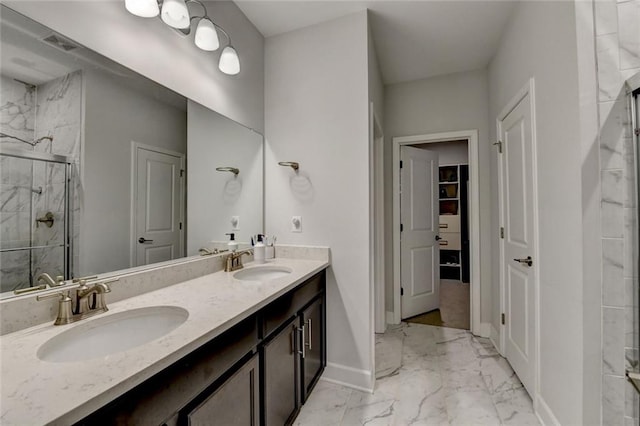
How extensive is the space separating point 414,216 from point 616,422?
2.24 meters

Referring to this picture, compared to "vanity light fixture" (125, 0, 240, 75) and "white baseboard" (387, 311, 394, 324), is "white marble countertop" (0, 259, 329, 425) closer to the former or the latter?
"vanity light fixture" (125, 0, 240, 75)

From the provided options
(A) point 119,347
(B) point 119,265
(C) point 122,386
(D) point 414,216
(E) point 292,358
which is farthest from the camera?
(D) point 414,216

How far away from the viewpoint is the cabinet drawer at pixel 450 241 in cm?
510

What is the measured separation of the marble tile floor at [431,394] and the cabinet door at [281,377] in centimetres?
28

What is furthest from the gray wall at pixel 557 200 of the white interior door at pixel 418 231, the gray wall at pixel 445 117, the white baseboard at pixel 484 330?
the white interior door at pixel 418 231

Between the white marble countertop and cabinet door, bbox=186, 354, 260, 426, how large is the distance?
22 cm

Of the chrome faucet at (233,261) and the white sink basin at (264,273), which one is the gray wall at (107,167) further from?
the white sink basin at (264,273)

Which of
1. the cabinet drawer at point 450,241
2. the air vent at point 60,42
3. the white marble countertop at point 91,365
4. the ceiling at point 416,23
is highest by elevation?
the ceiling at point 416,23

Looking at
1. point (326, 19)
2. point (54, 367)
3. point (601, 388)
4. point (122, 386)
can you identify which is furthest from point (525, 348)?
point (326, 19)

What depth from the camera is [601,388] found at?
1076 mm

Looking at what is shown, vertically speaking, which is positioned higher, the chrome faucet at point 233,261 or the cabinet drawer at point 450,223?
the cabinet drawer at point 450,223

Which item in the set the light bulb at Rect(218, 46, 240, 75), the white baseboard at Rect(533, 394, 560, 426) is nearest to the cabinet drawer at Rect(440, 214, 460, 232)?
the white baseboard at Rect(533, 394, 560, 426)

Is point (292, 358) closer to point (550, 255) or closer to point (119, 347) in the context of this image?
point (119, 347)

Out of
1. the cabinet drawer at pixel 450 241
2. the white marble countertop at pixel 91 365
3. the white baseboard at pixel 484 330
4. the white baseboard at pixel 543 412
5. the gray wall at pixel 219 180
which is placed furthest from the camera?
the cabinet drawer at pixel 450 241
